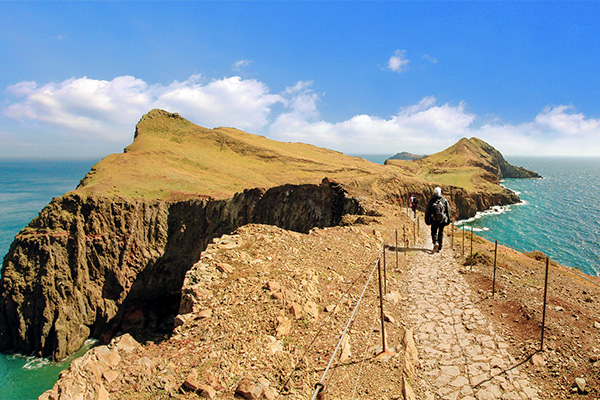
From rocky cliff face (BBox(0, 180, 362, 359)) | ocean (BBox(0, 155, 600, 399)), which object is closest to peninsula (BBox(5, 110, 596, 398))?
rocky cliff face (BBox(0, 180, 362, 359))

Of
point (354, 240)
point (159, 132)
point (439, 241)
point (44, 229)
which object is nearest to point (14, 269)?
point (44, 229)

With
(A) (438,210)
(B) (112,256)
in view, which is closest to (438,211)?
(A) (438,210)

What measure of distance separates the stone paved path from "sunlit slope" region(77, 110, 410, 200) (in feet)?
150

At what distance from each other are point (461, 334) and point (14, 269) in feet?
170

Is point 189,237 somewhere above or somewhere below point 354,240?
below

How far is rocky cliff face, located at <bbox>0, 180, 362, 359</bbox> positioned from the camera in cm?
3728

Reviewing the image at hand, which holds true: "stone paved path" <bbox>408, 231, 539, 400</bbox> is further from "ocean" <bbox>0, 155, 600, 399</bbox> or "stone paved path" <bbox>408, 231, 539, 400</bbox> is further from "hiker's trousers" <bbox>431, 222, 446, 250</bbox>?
"ocean" <bbox>0, 155, 600, 399</bbox>

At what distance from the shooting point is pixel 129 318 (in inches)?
1638

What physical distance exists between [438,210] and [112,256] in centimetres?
4493

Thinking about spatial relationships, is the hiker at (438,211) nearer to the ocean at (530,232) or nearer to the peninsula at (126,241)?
the peninsula at (126,241)

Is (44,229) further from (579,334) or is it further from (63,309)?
(579,334)

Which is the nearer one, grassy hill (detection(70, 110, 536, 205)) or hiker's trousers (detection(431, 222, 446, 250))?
hiker's trousers (detection(431, 222, 446, 250))

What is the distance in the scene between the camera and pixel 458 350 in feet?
22.4

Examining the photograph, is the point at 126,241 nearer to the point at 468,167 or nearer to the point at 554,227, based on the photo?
the point at 554,227
